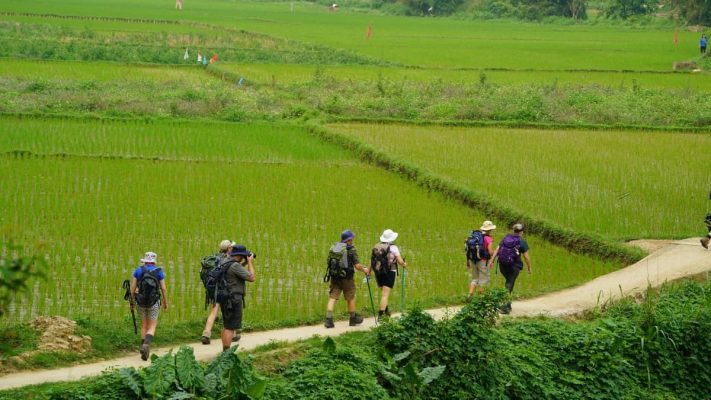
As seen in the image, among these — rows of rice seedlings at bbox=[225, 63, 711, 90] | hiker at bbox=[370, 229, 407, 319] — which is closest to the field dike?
hiker at bbox=[370, 229, 407, 319]

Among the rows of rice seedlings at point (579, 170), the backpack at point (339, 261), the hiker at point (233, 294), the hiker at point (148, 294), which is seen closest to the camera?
the hiker at point (148, 294)

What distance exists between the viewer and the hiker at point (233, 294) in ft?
37.0

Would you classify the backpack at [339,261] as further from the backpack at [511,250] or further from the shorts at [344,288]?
the backpack at [511,250]

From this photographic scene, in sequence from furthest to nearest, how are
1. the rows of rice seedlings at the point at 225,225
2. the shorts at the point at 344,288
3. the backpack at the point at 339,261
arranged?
the rows of rice seedlings at the point at 225,225 → the shorts at the point at 344,288 → the backpack at the point at 339,261

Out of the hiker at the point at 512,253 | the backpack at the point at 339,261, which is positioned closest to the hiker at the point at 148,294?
the backpack at the point at 339,261

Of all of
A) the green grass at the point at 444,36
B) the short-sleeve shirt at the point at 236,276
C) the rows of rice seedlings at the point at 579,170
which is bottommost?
the green grass at the point at 444,36

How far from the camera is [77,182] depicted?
19906 millimetres

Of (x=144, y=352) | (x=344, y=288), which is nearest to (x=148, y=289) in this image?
(x=144, y=352)

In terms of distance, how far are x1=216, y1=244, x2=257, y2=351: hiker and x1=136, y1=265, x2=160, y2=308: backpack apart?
651 mm

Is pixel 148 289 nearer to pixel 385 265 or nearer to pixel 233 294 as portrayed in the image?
pixel 233 294

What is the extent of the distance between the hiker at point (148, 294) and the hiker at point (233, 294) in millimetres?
648

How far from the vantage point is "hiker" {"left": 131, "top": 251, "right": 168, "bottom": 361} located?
11.1 meters

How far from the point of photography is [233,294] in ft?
37.3

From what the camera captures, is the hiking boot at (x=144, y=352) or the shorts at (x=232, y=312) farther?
the shorts at (x=232, y=312)
